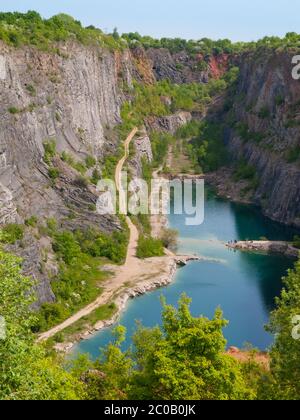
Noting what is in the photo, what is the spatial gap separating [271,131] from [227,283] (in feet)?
127

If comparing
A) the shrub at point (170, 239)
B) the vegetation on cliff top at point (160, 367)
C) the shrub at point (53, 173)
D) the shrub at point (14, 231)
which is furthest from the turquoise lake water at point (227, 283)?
the vegetation on cliff top at point (160, 367)

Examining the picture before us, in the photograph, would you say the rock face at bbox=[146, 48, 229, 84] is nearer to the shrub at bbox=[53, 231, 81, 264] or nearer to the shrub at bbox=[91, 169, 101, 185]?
the shrub at bbox=[91, 169, 101, 185]

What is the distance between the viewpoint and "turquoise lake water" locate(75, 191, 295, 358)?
152 feet

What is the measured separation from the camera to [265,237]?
68.5m

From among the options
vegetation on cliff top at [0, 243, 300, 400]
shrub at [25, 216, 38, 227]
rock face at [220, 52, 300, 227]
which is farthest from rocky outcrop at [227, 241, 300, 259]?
vegetation on cliff top at [0, 243, 300, 400]

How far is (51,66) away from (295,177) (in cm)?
2935

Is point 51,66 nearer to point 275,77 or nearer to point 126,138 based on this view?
point 126,138

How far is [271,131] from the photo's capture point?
8925cm

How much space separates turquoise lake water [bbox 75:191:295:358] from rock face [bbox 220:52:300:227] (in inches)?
142

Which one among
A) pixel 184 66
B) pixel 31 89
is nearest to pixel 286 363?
pixel 31 89

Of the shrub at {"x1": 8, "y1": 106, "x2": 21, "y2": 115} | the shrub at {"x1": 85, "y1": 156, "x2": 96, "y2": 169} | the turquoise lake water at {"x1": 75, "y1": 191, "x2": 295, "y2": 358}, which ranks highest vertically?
the shrub at {"x1": 8, "y1": 106, "x2": 21, "y2": 115}

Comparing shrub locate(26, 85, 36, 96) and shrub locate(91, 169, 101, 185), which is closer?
shrub locate(26, 85, 36, 96)

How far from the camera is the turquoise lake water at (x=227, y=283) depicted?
1826 inches

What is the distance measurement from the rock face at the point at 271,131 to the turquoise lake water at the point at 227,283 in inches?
142
